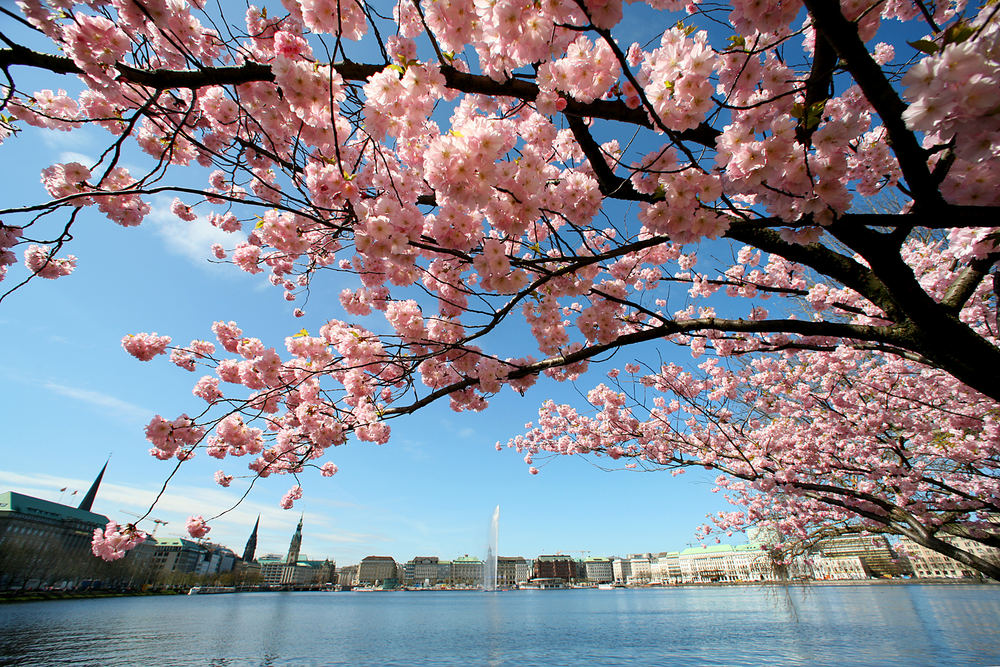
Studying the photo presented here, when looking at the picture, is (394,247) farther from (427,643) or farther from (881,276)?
(427,643)

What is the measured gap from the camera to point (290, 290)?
217 inches

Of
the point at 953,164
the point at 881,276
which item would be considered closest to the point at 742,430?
the point at 881,276

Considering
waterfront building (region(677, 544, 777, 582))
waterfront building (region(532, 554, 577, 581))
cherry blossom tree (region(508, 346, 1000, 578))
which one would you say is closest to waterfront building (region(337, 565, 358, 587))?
waterfront building (region(532, 554, 577, 581))

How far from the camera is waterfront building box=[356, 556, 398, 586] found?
128375 millimetres

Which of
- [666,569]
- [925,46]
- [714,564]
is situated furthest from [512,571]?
[925,46]

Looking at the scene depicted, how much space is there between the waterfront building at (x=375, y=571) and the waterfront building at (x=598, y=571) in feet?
203

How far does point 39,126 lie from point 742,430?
11399 millimetres

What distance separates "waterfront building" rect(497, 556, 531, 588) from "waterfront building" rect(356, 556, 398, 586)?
109 feet

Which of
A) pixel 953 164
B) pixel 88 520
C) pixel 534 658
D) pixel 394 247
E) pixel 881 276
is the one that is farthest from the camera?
pixel 88 520

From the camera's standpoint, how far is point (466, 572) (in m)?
134

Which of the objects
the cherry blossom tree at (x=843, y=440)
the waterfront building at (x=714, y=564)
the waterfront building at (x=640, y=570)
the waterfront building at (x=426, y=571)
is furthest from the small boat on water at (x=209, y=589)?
the waterfront building at (x=640, y=570)

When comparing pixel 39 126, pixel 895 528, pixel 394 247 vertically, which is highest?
pixel 39 126

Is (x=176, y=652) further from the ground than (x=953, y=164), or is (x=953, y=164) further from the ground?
(x=953, y=164)

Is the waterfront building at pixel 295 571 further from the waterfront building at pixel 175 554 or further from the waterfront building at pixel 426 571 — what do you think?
the waterfront building at pixel 426 571
